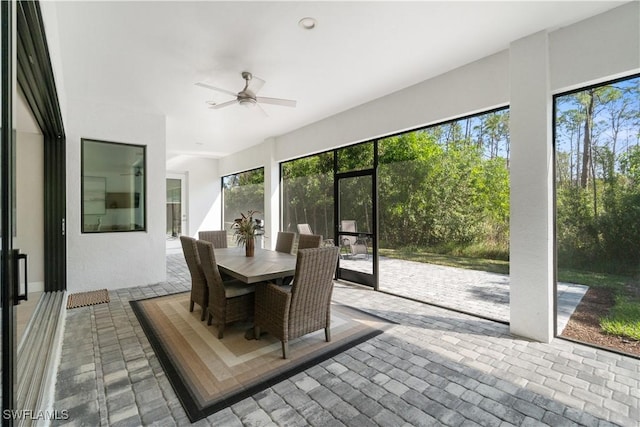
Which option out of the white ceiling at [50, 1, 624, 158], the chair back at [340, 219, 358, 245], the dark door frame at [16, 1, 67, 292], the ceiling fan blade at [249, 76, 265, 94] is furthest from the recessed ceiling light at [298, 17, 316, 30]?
the chair back at [340, 219, 358, 245]

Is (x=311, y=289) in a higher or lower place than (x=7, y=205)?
lower

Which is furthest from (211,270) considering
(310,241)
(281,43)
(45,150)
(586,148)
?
(586,148)

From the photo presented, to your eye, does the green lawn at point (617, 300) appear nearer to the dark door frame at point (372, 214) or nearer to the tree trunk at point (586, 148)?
the tree trunk at point (586, 148)

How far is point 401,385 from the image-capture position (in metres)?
2.05

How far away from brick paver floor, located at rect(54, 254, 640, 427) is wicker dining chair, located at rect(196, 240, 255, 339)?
61cm

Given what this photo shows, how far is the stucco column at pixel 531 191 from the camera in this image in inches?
105

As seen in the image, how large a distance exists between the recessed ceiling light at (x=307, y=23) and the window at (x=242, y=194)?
483cm

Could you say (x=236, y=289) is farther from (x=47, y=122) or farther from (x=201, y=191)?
(x=201, y=191)

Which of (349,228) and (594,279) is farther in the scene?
(349,228)

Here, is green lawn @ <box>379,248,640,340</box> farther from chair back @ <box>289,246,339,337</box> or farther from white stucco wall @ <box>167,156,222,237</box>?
white stucco wall @ <box>167,156,222,237</box>

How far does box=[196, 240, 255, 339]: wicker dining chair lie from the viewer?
2.65 m

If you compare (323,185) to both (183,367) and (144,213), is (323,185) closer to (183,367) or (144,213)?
(144,213)

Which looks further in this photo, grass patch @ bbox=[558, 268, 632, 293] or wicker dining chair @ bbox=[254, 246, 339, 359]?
grass patch @ bbox=[558, 268, 632, 293]

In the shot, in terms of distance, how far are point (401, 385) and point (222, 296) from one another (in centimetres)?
166
